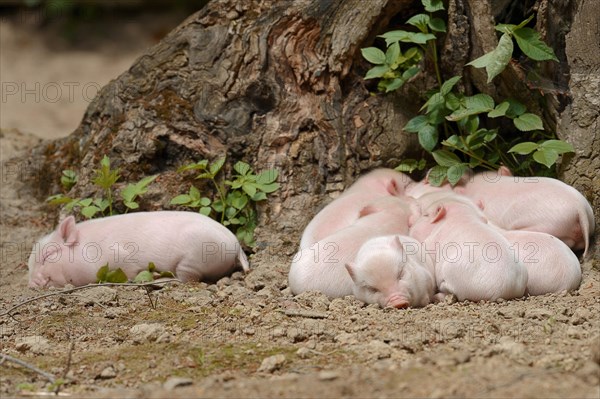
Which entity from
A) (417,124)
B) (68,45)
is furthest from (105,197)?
(68,45)

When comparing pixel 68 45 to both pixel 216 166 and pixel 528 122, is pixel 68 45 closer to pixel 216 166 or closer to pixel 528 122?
pixel 216 166

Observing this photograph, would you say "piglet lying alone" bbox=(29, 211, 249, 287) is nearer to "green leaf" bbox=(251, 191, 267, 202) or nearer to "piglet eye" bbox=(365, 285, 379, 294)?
"green leaf" bbox=(251, 191, 267, 202)

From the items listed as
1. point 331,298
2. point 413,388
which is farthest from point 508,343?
point 331,298

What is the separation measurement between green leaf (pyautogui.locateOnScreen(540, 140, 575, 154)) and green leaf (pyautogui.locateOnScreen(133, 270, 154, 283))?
216 centimetres

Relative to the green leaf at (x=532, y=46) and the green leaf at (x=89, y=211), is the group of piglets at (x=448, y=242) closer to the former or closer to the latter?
the green leaf at (x=532, y=46)

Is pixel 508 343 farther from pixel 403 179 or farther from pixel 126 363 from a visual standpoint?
pixel 403 179

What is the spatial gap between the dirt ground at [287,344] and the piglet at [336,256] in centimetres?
→ 13

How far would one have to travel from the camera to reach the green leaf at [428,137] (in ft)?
17.4

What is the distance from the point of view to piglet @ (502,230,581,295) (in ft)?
14.5

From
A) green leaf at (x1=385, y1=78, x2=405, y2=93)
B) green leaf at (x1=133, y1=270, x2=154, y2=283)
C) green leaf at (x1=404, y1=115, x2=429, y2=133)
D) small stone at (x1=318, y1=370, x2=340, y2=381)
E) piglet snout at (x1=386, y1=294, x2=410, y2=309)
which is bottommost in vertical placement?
piglet snout at (x1=386, y1=294, x2=410, y2=309)

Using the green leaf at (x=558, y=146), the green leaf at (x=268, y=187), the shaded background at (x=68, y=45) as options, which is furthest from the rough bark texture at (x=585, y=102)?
the shaded background at (x=68, y=45)

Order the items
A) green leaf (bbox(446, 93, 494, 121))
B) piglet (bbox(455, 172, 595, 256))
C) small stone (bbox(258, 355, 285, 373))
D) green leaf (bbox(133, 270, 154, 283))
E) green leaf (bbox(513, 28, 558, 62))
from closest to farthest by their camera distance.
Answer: small stone (bbox(258, 355, 285, 373)) → piglet (bbox(455, 172, 595, 256)) → green leaf (bbox(513, 28, 558, 62)) → green leaf (bbox(133, 270, 154, 283)) → green leaf (bbox(446, 93, 494, 121))

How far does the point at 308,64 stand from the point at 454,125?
0.91m

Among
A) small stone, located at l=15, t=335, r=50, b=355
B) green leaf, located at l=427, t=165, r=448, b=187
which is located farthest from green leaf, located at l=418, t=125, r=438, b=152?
small stone, located at l=15, t=335, r=50, b=355
